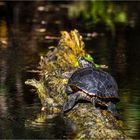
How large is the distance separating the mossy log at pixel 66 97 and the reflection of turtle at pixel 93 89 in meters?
0.14

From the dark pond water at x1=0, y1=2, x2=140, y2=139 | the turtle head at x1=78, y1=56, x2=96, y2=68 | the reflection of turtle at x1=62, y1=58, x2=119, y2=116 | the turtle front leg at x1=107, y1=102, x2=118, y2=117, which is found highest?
the turtle head at x1=78, y1=56, x2=96, y2=68

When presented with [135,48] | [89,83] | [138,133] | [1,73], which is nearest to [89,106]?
[89,83]

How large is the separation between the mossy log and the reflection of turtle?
144mm

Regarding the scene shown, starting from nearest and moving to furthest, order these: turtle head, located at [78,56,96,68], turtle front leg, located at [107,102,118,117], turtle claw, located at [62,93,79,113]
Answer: turtle front leg, located at [107,102,118,117] → turtle claw, located at [62,93,79,113] → turtle head, located at [78,56,96,68]

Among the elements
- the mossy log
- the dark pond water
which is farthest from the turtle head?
the dark pond water

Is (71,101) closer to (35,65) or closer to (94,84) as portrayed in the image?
(94,84)

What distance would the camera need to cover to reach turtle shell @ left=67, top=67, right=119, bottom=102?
30.8 ft

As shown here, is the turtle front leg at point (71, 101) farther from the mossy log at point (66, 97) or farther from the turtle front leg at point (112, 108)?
the turtle front leg at point (112, 108)

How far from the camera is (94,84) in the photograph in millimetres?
9445

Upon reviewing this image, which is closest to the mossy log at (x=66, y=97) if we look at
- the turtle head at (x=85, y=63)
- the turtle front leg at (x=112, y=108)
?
the turtle front leg at (x=112, y=108)

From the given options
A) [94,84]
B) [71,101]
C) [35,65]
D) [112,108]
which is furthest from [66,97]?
[35,65]

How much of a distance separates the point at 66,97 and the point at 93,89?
906 mm

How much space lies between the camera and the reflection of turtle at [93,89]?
9.38 m

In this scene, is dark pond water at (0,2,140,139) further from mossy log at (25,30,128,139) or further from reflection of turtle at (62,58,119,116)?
reflection of turtle at (62,58,119,116)
